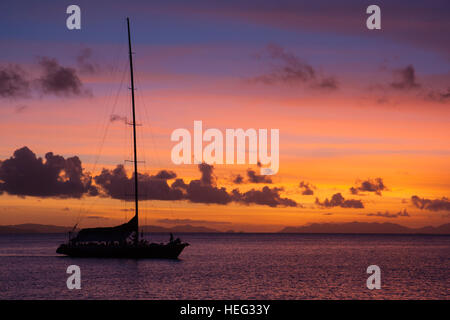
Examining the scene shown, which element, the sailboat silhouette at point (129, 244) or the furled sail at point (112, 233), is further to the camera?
the furled sail at point (112, 233)

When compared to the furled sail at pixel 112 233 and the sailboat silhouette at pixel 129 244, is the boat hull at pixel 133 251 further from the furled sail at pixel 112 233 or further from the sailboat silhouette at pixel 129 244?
the furled sail at pixel 112 233

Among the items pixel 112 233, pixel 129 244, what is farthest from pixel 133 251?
pixel 112 233

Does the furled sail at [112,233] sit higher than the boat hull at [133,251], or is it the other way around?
the furled sail at [112,233]

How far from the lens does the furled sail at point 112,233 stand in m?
83.8

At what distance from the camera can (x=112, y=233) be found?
3393 inches

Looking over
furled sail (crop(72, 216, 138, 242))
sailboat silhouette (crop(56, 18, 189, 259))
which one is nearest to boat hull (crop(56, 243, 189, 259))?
sailboat silhouette (crop(56, 18, 189, 259))

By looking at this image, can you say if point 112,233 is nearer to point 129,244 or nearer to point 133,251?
point 129,244

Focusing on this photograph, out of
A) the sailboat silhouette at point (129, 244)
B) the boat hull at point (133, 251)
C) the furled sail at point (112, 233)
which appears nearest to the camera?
the sailboat silhouette at point (129, 244)

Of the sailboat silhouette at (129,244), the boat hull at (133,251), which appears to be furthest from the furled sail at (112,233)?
the boat hull at (133,251)

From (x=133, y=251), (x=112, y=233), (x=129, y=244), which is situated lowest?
(x=133, y=251)
